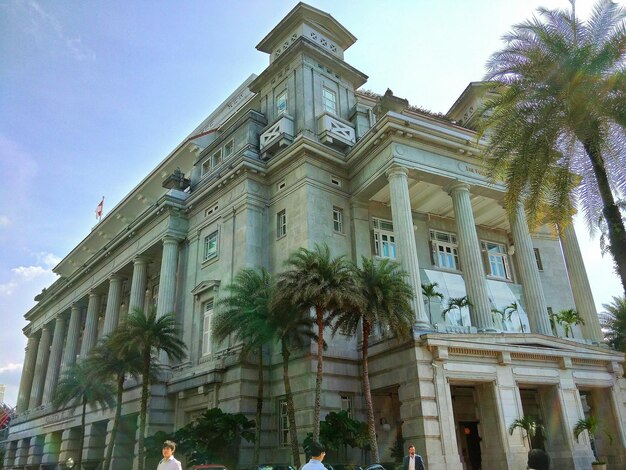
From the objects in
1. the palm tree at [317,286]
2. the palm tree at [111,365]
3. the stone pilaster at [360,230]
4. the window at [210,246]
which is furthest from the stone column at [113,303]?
the palm tree at [317,286]

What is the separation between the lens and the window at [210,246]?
105 ft

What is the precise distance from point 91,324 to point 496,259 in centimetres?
3089

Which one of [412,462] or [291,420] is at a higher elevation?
[291,420]

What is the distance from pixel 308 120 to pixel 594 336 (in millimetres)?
19177

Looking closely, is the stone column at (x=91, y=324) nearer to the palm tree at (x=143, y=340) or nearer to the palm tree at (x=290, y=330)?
the palm tree at (x=143, y=340)

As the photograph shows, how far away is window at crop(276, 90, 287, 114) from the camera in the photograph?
110 feet

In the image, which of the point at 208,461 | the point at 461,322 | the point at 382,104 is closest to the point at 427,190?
the point at 382,104

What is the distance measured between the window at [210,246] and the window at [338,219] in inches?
298

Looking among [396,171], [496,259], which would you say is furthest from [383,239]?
[496,259]

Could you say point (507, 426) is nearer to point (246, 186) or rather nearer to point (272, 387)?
point (272, 387)

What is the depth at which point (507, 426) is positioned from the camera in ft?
71.7

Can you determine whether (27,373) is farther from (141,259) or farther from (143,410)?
(143,410)

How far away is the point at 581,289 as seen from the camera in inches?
1142

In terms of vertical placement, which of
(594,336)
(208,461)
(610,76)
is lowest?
(208,461)
